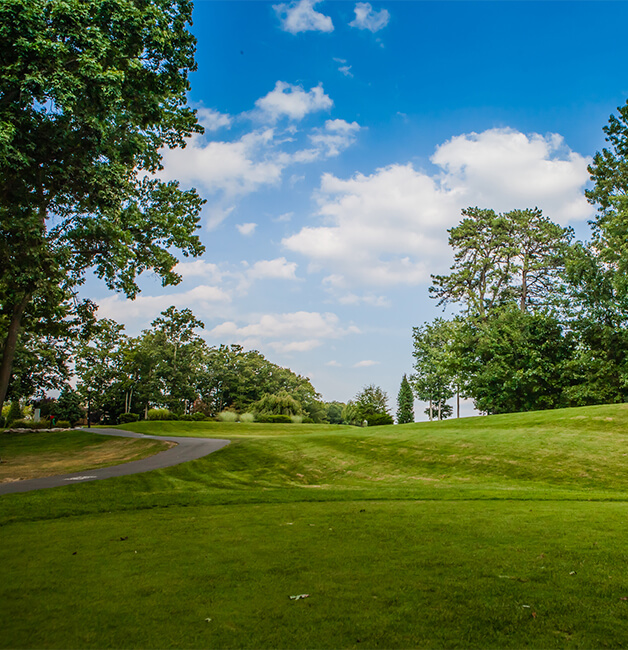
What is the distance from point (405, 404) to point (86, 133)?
70.9 m

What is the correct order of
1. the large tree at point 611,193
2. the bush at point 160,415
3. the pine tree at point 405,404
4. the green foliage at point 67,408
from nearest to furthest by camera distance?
the large tree at point 611,193 → the bush at point 160,415 → the green foliage at point 67,408 → the pine tree at point 405,404

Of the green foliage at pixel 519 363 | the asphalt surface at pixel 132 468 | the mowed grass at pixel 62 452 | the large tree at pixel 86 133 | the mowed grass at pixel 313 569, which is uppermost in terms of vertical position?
the large tree at pixel 86 133

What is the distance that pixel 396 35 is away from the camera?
17.9 metres

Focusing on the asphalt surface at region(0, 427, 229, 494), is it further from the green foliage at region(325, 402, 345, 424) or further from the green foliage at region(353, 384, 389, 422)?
the green foliage at region(325, 402, 345, 424)

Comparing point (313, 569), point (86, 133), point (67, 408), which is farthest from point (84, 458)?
point (67, 408)

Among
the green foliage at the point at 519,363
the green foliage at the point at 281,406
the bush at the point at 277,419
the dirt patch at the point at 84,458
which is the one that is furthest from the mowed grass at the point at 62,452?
A: the green foliage at the point at 519,363

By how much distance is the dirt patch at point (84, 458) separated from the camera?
16.8 metres

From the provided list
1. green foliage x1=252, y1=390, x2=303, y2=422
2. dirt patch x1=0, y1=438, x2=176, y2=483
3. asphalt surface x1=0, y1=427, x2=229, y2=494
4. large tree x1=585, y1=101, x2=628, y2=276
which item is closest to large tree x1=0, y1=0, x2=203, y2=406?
dirt patch x1=0, y1=438, x2=176, y2=483

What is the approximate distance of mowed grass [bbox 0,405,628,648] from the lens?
9.65 feet

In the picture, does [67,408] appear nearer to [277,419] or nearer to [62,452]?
[277,419]

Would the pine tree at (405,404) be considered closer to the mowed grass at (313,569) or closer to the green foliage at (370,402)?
the green foliage at (370,402)

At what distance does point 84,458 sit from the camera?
21.2 m

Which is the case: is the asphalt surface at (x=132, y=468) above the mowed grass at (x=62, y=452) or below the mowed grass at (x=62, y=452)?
above

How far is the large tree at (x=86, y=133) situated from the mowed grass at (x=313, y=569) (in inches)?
366
